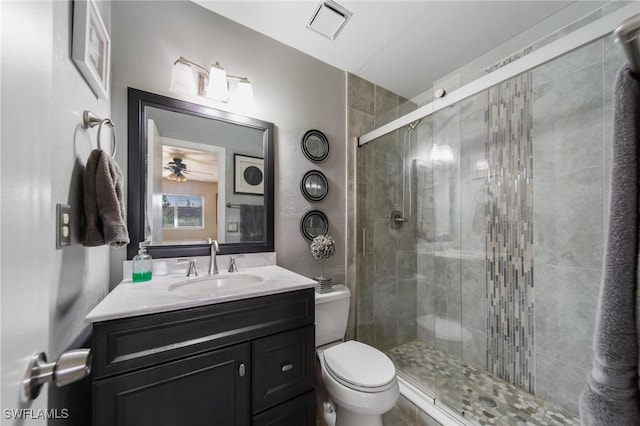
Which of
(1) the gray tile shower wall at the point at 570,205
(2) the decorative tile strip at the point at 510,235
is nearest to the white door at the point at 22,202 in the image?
(1) the gray tile shower wall at the point at 570,205

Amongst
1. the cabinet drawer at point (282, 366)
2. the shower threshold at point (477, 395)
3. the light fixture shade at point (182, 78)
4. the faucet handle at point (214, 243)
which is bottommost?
the shower threshold at point (477, 395)

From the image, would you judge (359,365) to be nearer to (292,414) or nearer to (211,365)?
(292,414)

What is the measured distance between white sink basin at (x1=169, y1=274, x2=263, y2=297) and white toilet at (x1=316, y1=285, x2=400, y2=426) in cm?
44

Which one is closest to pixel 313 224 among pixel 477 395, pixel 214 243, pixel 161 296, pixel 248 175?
pixel 248 175

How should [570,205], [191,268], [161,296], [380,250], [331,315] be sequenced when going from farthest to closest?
[380,250]
[331,315]
[570,205]
[191,268]
[161,296]

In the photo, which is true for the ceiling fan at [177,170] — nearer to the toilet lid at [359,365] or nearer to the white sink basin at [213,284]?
the white sink basin at [213,284]

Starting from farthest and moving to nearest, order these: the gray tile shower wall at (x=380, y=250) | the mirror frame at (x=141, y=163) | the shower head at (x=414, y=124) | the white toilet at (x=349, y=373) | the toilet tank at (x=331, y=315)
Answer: the gray tile shower wall at (x=380, y=250), the shower head at (x=414, y=124), the toilet tank at (x=331, y=315), the mirror frame at (x=141, y=163), the white toilet at (x=349, y=373)

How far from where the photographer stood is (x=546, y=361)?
1502mm

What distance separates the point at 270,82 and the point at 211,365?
1665 mm

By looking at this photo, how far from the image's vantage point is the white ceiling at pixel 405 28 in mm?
1424

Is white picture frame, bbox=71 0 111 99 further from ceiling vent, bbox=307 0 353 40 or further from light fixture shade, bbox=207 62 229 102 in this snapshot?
ceiling vent, bbox=307 0 353 40

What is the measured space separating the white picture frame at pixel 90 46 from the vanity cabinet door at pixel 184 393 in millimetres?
1043

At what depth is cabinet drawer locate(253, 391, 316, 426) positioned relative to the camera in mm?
1021

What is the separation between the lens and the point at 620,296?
372mm
